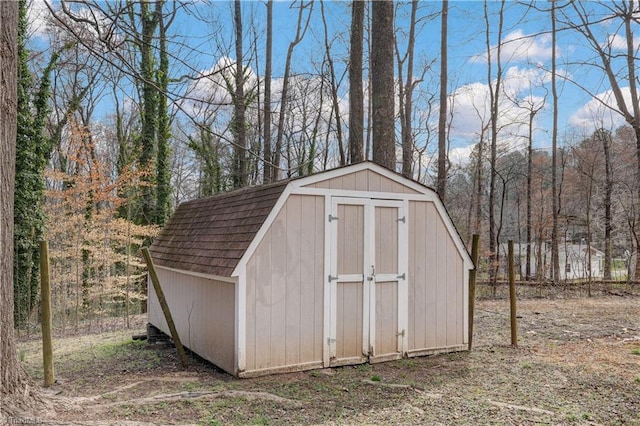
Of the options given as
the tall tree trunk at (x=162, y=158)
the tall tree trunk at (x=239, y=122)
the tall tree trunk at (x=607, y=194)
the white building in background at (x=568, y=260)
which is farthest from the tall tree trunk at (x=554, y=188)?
the tall tree trunk at (x=162, y=158)

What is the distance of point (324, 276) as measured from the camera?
17.3 feet

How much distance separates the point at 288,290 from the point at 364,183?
155 centimetres

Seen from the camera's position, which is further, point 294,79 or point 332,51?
point 294,79

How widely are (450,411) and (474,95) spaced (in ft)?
54.0

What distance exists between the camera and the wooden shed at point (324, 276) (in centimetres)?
493

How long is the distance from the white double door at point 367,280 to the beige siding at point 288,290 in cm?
19

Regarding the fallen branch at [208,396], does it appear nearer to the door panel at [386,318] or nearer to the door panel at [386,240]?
the door panel at [386,318]

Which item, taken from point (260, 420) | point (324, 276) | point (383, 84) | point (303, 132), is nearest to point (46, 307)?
point (260, 420)

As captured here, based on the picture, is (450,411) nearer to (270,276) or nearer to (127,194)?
(270,276)

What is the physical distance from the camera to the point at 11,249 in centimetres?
349

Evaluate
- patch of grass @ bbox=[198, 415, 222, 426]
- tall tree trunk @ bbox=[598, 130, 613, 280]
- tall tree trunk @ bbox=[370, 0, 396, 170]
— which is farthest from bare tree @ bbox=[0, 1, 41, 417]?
tall tree trunk @ bbox=[598, 130, 613, 280]

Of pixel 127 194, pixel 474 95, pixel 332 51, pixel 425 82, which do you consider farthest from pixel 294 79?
pixel 127 194

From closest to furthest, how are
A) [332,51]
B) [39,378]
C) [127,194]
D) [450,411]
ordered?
[450,411]
[39,378]
[127,194]
[332,51]

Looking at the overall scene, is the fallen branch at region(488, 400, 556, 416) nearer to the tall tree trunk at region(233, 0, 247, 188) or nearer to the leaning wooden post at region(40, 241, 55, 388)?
the leaning wooden post at region(40, 241, 55, 388)
